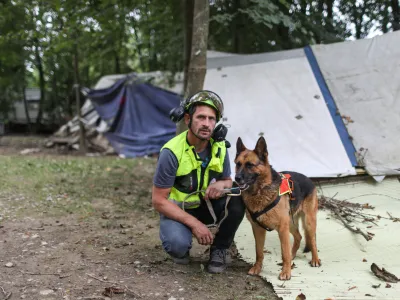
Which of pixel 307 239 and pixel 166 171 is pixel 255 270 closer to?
pixel 307 239

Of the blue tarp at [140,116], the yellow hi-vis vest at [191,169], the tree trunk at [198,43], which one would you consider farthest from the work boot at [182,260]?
the blue tarp at [140,116]

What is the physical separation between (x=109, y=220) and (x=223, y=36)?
4606mm

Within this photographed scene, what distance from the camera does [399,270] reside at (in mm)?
3059

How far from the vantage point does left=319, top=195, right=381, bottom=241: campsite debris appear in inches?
155

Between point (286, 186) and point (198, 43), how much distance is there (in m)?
2.32

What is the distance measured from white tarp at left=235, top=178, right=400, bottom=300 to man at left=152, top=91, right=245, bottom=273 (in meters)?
0.50

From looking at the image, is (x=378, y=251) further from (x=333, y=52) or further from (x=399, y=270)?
(x=333, y=52)

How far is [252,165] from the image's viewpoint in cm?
304

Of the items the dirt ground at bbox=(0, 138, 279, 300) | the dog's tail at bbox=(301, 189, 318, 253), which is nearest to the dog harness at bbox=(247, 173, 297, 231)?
the dog's tail at bbox=(301, 189, 318, 253)

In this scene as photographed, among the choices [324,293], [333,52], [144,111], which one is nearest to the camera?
[324,293]

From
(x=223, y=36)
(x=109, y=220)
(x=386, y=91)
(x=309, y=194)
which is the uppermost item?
(x=223, y=36)

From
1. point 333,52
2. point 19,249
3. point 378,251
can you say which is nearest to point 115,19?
point 333,52

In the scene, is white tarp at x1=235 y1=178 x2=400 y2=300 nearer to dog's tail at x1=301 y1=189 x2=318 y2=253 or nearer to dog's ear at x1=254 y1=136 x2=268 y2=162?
dog's tail at x1=301 y1=189 x2=318 y2=253

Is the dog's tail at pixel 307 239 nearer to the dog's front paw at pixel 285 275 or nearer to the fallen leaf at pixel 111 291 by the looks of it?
the dog's front paw at pixel 285 275
